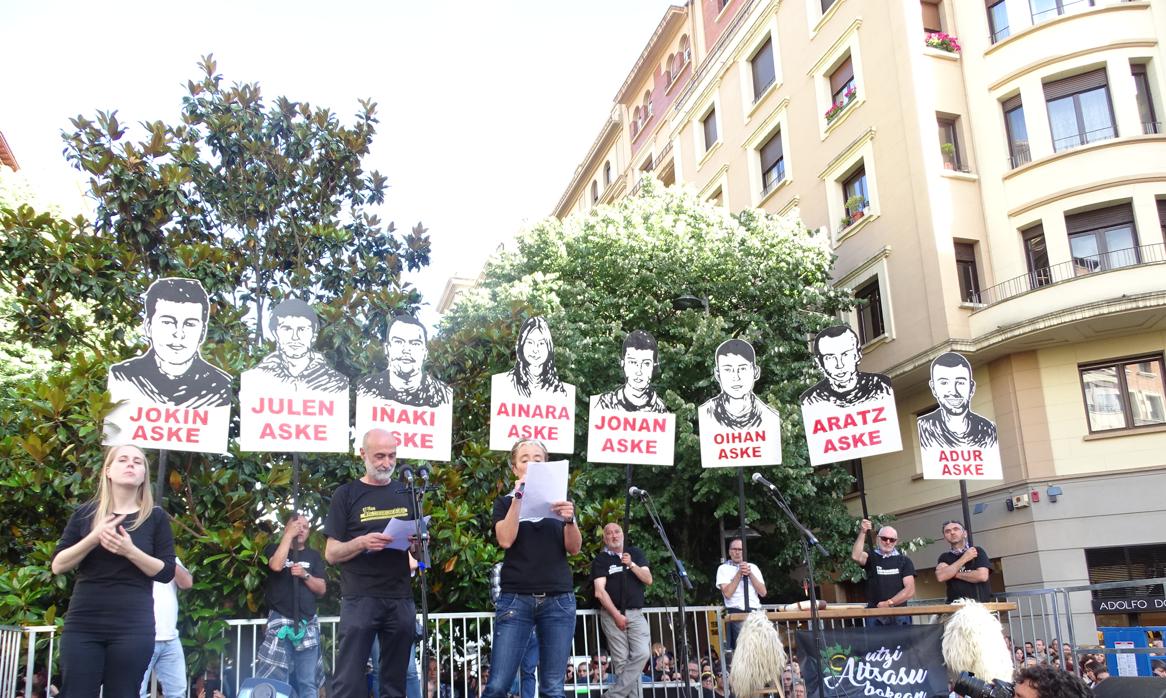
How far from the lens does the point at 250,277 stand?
33.8ft

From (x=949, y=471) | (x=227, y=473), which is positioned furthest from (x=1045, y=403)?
(x=227, y=473)

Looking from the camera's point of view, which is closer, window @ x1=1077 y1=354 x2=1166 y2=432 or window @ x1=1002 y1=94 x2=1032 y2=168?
window @ x1=1077 y1=354 x2=1166 y2=432

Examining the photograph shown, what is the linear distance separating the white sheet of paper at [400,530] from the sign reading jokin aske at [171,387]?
107 inches

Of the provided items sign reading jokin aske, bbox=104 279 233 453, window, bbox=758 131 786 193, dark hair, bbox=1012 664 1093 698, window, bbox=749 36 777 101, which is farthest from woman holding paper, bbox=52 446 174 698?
window, bbox=749 36 777 101

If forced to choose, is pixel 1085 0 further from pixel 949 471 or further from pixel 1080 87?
pixel 949 471

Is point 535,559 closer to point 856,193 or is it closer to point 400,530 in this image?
point 400,530

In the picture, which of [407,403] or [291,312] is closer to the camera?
[291,312]

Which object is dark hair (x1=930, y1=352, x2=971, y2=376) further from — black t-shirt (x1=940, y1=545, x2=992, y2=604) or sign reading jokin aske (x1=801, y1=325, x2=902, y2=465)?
black t-shirt (x1=940, y1=545, x2=992, y2=604)

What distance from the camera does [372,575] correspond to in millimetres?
5559

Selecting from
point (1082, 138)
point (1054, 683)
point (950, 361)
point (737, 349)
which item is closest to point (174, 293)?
point (737, 349)

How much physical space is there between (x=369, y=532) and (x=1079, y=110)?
734 inches

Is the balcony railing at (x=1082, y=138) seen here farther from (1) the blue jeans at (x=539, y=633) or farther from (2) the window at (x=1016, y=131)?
(1) the blue jeans at (x=539, y=633)

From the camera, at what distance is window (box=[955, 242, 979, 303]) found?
19766 mm

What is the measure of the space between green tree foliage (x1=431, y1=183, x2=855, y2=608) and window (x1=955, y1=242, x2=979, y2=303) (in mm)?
2564
